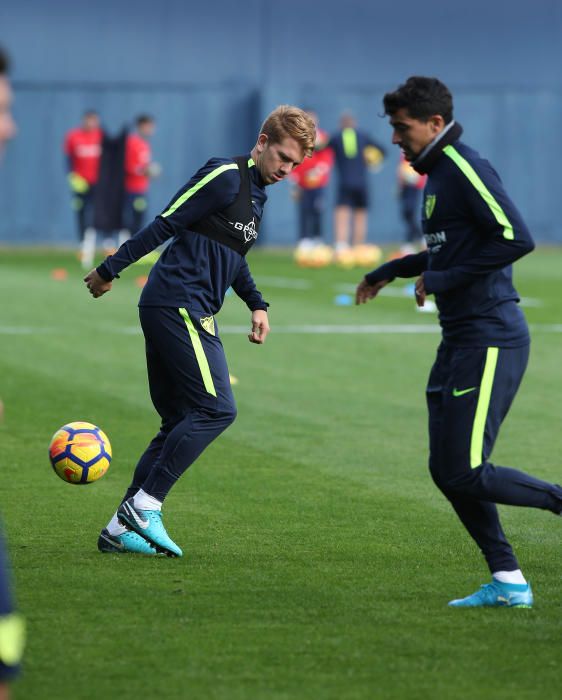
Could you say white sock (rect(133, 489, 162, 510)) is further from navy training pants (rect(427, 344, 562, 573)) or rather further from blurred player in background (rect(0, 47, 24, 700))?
blurred player in background (rect(0, 47, 24, 700))

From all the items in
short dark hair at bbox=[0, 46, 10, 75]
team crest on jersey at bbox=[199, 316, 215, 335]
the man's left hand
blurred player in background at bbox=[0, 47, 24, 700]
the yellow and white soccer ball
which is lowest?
the yellow and white soccer ball

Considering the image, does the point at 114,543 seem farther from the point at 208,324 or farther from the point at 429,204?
the point at 429,204

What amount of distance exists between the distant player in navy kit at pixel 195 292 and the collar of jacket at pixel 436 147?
101 centimetres

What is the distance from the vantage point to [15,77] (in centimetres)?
3725

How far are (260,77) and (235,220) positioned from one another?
32.3m

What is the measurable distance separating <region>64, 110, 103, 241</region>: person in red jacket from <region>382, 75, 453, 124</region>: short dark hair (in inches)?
1006

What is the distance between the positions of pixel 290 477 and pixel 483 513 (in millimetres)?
3268

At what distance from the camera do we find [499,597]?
6.32 m

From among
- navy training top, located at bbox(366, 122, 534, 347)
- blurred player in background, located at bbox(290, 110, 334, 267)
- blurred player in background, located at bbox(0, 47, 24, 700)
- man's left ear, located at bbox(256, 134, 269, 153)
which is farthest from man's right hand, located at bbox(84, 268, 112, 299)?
blurred player in background, located at bbox(290, 110, 334, 267)

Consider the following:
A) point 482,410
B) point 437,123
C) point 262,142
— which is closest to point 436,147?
point 437,123

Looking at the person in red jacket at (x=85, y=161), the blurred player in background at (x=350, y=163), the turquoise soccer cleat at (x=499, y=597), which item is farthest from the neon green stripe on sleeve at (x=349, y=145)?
the turquoise soccer cleat at (x=499, y=597)

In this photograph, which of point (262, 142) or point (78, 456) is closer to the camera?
point (262, 142)

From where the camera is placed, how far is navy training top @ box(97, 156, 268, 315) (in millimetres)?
7082

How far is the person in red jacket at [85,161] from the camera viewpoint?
31830mm
